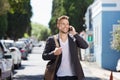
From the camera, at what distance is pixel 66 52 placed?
830 cm

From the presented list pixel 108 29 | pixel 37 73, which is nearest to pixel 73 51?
pixel 37 73

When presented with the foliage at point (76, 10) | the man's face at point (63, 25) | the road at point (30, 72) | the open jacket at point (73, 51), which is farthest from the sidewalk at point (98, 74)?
the foliage at point (76, 10)

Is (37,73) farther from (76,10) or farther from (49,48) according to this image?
(76,10)

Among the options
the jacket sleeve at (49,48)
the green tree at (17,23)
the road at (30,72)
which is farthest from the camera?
the green tree at (17,23)

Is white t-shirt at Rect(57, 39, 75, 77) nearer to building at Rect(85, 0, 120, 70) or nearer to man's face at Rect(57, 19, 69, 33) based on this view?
A: man's face at Rect(57, 19, 69, 33)

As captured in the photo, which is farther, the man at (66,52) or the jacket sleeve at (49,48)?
the jacket sleeve at (49,48)

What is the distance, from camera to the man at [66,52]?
26.9ft

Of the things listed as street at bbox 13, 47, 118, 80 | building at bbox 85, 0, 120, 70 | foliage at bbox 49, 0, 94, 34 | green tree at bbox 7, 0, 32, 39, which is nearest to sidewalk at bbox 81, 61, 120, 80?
street at bbox 13, 47, 118, 80

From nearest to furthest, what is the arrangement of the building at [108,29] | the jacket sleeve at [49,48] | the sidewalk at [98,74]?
1. the jacket sleeve at [49,48]
2. the sidewalk at [98,74]
3. the building at [108,29]

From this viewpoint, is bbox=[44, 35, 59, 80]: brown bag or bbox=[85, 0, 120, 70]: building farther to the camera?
bbox=[85, 0, 120, 70]: building

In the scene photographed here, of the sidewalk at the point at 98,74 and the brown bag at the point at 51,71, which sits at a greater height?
the brown bag at the point at 51,71

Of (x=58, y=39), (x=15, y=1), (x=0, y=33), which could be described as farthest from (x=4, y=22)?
(x=58, y=39)

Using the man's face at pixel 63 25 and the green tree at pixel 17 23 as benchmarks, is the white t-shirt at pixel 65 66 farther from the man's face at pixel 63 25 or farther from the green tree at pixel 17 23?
the green tree at pixel 17 23

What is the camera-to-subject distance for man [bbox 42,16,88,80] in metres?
8.20
